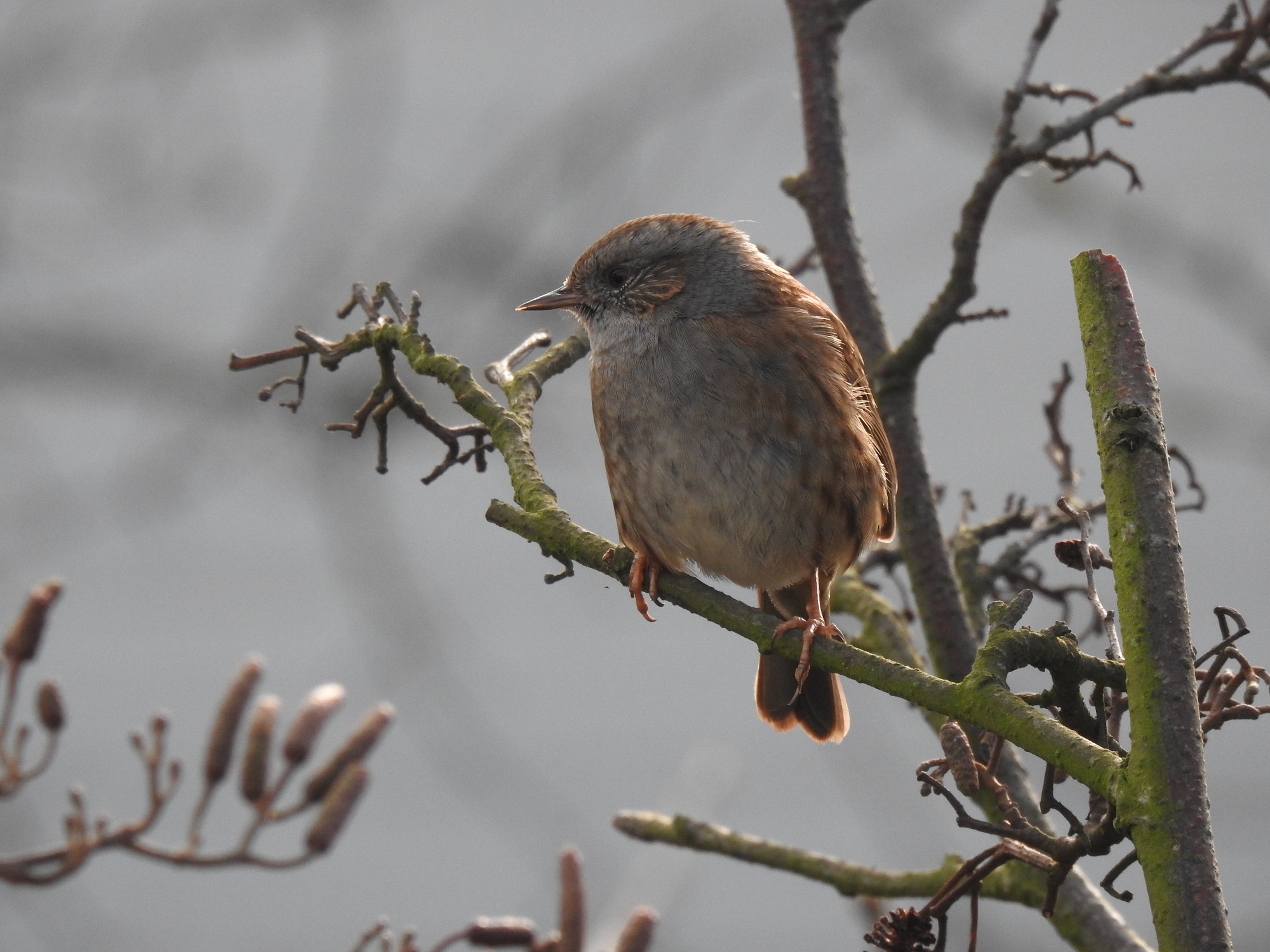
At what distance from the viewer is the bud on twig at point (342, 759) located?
2625 millimetres

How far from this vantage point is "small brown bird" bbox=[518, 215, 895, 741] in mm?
2943

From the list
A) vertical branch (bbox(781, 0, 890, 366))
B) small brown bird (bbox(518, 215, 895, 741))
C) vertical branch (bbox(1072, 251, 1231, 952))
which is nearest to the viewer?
vertical branch (bbox(1072, 251, 1231, 952))

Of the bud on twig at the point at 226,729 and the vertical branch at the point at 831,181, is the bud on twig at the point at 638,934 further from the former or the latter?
the vertical branch at the point at 831,181

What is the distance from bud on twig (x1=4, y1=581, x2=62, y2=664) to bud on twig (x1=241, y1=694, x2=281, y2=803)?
0.42m

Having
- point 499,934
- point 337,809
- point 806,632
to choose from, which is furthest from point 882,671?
point 337,809

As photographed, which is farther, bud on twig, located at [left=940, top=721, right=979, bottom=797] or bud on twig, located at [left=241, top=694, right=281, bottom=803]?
bud on twig, located at [left=241, top=694, right=281, bottom=803]

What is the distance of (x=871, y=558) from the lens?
11.3 feet

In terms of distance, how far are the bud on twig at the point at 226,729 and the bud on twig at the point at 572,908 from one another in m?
0.70

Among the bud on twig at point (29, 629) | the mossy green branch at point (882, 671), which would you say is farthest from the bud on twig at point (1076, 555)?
the bud on twig at point (29, 629)

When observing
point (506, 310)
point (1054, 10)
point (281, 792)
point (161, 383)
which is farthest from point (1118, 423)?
point (161, 383)

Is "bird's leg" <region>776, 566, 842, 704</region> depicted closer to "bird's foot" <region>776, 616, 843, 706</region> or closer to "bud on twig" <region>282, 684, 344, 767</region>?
"bird's foot" <region>776, 616, 843, 706</region>

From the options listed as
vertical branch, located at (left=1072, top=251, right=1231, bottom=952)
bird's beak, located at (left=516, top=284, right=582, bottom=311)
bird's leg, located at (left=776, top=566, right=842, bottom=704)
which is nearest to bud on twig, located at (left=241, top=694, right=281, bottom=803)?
bird's leg, located at (left=776, top=566, right=842, bottom=704)

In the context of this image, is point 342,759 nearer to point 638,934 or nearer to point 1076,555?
point 638,934

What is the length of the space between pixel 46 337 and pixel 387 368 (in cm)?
347
